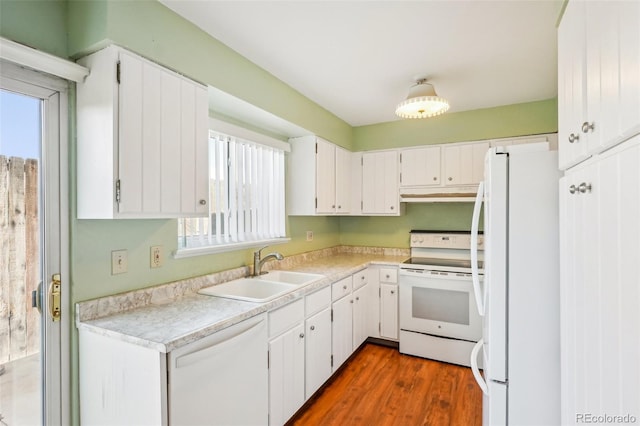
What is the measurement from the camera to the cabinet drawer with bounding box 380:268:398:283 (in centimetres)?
319

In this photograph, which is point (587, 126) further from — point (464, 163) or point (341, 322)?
point (464, 163)

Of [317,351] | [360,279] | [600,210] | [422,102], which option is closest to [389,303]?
[360,279]

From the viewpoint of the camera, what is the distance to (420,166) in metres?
3.41

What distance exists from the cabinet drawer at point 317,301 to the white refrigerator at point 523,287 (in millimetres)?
1138

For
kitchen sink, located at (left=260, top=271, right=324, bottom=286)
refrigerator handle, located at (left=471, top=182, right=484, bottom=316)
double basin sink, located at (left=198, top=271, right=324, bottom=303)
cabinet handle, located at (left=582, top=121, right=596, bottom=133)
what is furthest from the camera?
kitchen sink, located at (left=260, top=271, right=324, bottom=286)

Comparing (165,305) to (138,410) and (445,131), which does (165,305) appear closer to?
(138,410)

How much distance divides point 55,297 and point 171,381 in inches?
27.9

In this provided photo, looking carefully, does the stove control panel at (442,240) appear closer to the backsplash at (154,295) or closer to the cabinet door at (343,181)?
the cabinet door at (343,181)

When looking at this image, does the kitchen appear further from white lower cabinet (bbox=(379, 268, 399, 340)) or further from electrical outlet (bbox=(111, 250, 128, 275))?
white lower cabinet (bbox=(379, 268, 399, 340))

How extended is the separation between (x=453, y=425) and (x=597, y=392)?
4.78 feet

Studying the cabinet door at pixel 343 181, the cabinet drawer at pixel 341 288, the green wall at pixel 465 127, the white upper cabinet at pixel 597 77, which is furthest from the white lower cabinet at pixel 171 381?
the green wall at pixel 465 127

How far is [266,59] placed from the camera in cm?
216

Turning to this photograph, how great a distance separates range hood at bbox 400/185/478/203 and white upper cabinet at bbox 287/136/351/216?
0.87m

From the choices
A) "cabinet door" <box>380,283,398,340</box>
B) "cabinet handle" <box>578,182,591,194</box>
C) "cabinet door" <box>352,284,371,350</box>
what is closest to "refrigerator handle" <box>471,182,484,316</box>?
"cabinet handle" <box>578,182,591,194</box>
